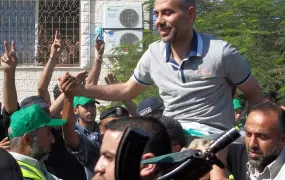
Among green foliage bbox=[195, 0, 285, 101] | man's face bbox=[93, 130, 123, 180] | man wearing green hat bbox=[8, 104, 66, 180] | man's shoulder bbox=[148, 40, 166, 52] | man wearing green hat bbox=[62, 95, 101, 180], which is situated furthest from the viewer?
green foliage bbox=[195, 0, 285, 101]

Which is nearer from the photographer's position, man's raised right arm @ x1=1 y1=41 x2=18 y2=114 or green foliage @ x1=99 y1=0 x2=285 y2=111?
man's raised right arm @ x1=1 y1=41 x2=18 y2=114

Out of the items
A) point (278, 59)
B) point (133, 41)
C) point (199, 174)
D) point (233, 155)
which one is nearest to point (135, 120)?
point (199, 174)

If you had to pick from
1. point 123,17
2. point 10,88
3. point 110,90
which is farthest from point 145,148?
point 123,17

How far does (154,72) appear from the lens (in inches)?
188

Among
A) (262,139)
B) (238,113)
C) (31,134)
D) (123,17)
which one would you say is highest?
(123,17)

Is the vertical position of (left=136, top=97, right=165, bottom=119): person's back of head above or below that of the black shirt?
above

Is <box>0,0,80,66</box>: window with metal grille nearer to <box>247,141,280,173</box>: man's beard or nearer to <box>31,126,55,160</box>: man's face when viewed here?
<box>31,126,55,160</box>: man's face

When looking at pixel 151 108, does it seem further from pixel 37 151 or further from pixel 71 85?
pixel 37 151

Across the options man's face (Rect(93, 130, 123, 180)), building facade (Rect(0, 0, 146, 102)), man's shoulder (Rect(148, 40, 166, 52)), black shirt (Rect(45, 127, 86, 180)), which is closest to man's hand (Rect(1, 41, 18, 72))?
black shirt (Rect(45, 127, 86, 180))

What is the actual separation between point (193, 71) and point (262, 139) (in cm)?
64

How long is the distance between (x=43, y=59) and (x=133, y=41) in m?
1.95

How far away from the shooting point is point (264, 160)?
421cm

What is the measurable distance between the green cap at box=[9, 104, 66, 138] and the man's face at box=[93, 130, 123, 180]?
2.07m

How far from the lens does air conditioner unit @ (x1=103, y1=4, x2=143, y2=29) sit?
569 inches
